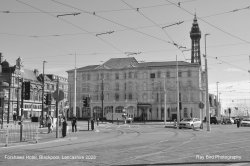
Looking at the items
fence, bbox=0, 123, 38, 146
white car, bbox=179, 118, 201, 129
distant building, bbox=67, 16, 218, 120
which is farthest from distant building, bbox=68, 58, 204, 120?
fence, bbox=0, 123, 38, 146

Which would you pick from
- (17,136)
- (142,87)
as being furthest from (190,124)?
(142,87)

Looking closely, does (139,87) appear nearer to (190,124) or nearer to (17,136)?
(190,124)

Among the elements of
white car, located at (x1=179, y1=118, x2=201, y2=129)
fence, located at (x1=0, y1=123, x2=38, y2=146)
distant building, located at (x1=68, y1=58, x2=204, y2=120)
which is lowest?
white car, located at (x1=179, y1=118, x2=201, y2=129)

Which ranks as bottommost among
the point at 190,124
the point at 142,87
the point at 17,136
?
the point at 190,124

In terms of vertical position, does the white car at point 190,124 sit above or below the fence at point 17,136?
below

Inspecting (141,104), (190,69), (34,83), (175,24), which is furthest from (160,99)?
(175,24)

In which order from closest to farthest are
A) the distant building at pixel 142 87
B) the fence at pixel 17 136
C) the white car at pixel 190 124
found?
the fence at pixel 17 136 < the white car at pixel 190 124 < the distant building at pixel 142 87

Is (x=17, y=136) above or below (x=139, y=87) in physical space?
below

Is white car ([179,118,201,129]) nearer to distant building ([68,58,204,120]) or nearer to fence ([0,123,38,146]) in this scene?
fence ([0,123,38,146])

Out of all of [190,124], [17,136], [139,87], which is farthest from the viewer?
[139,87]

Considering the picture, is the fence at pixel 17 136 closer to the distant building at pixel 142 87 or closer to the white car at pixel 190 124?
the white car at pixel 190 124

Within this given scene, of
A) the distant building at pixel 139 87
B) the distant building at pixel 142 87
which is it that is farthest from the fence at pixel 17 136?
Answer: the distant building at pixel 139 87

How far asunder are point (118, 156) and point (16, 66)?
8932cm

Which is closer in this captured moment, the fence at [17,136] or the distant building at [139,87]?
the fence at [17,136]
